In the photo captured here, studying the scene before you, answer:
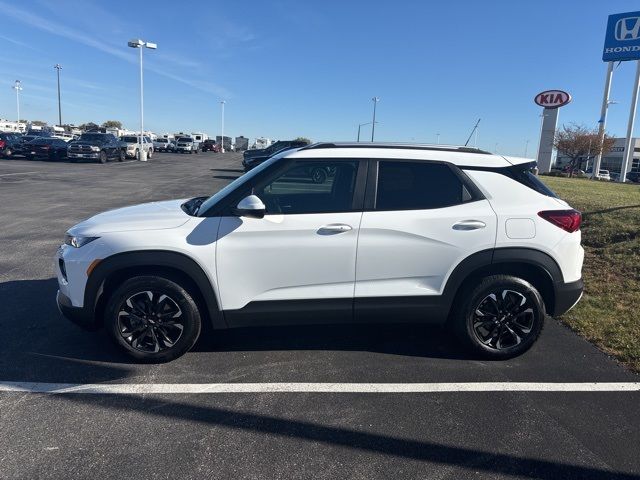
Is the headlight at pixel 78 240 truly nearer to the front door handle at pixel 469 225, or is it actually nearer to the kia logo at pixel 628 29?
the front door handle at pixel 469 225

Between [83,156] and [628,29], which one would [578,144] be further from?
[83,156]

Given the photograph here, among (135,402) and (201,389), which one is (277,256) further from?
(135,402)

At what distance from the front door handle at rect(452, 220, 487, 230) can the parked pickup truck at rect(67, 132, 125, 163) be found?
32274 mm

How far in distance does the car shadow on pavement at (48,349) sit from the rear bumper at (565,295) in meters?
3.65

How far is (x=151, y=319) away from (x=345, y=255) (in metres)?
1.66

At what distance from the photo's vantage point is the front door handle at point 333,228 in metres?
3.95

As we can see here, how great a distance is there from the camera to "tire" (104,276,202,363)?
3.92 metres

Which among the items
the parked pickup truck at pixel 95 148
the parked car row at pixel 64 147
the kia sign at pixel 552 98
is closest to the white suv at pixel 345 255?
the parked pickup truck at pixel 95 148

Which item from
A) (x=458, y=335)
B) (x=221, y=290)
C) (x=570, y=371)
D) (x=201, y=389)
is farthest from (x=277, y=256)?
(x=570, y=371)

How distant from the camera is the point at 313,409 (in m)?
3.46

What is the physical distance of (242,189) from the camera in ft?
13.3

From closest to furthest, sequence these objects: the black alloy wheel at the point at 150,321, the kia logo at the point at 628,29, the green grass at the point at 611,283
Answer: the black alloy wheel at the point at 150,321, the green grass at the point at 611,283, the kia logo at the point at 628,29

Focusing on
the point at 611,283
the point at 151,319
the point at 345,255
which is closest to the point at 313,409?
the point at 345,255

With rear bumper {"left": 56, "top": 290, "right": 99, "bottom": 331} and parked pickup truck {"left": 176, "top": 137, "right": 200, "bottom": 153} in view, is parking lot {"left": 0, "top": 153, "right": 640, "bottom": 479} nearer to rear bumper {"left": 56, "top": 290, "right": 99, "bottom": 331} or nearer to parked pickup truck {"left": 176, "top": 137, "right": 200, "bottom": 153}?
rear bumper {"left": 56, "top": 290, "right": 99, "bottom": 331}
